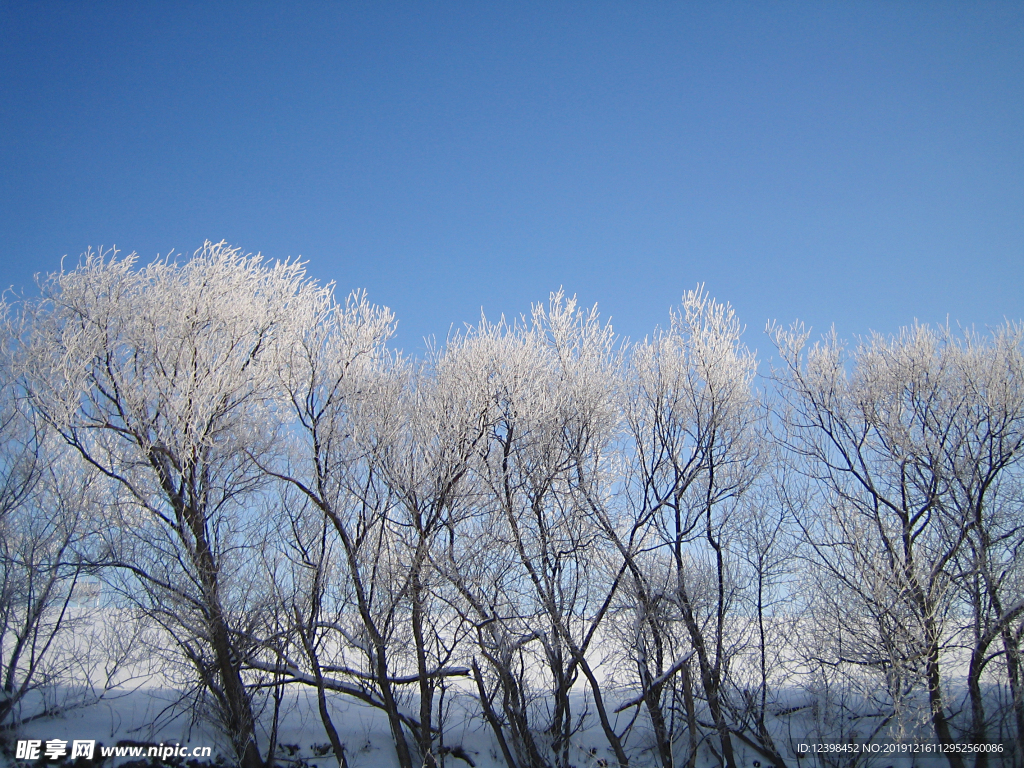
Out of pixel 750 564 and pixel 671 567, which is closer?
pixel 671 567

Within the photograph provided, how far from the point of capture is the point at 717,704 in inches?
412

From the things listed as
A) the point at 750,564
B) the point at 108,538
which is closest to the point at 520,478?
the point at 750,564

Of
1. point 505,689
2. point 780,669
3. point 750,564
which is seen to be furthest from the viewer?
point 750,564

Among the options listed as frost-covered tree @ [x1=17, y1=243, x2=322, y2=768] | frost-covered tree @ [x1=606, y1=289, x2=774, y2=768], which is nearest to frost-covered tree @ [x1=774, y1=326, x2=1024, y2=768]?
frost-covered tree @ [x1=606, y1=289, x2=774, y2=768]

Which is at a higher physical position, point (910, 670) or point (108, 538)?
point (108, 538)

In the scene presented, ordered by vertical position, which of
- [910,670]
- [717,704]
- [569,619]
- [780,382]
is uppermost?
[780,382]

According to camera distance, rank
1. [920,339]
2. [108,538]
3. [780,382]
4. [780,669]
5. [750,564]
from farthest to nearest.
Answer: [780,382] < [920,339] < [750,564] < [780,669] < [108,538]

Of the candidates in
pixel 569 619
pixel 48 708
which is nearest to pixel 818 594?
pixel 569 619

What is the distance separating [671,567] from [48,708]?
38.0 ft

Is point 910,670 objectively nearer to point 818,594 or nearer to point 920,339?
point 818,594

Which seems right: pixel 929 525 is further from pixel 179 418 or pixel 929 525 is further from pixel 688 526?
pixel 179 418

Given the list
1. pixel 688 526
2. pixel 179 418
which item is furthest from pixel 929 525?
pixel 179 418

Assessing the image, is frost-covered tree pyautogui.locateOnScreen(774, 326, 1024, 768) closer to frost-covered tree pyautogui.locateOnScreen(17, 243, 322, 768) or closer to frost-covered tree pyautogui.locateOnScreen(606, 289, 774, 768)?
frost-covered tree pyautogui.locateOnScreen(606, 289, 774, 768)

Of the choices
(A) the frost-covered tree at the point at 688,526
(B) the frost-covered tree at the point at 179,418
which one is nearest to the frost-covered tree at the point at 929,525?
(A) the frost-covered tree at the point at 688,526
